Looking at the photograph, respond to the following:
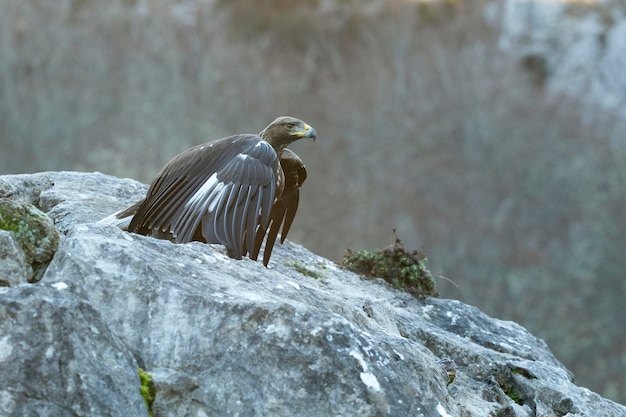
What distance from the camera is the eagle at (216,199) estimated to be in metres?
6.61

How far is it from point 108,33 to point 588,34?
58.6 feet

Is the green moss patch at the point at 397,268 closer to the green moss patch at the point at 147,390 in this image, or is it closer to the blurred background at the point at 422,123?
the green moss patch at the point at 147,390

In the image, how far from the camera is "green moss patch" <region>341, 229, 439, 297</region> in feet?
26.4

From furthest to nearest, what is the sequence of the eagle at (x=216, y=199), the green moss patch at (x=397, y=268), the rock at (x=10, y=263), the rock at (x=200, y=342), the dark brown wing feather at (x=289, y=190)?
the dark brown wing feather at (x=289, y=190)
the green moss patch at (x=397, y=268)
the eagle at (x=216, y=199)
the rock at (x=10, y=263)
the rock at (x=200, y=342)

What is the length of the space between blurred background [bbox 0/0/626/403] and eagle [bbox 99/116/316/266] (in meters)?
28.4

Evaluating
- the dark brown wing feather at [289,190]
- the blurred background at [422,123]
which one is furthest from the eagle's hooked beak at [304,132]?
the blurred background at [422,123]

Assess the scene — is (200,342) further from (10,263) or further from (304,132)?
(304,132)

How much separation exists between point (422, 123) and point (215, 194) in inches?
1556

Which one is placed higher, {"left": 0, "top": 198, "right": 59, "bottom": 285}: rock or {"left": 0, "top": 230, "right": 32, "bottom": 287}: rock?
{"left": 0, "top": 198, "right": 59, "bottom": 285}: rock

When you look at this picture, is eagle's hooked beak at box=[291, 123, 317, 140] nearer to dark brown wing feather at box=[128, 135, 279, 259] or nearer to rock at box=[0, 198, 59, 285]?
dark brown wing feather at box=[128, 135, 279, 259]

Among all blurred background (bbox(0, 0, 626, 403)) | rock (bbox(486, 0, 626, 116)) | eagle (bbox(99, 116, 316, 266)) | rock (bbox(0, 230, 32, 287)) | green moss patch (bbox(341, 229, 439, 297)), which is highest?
rock (bbox(486, 0, 626, 116))

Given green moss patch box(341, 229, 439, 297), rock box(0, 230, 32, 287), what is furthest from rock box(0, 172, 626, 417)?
green moss patch box(341, 229, 439, 297)

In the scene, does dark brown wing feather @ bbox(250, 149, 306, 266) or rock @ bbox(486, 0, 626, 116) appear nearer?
dark brown wing feather @ bbox(250, 149, 306, 266)

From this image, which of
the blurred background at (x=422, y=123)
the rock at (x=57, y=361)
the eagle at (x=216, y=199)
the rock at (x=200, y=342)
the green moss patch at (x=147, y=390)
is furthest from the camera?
the blurred background at (x=422, y=123)
